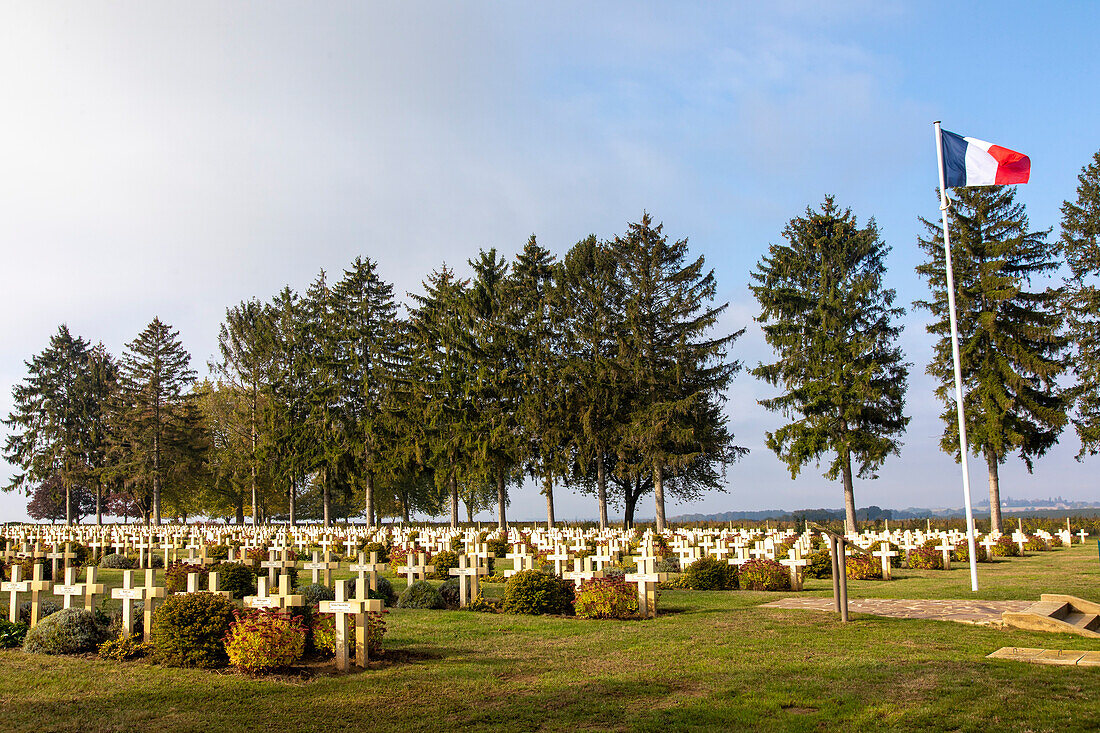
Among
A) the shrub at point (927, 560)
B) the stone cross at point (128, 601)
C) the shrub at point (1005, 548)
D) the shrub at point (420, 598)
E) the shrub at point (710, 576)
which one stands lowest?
the shrub at point (1005, 548)

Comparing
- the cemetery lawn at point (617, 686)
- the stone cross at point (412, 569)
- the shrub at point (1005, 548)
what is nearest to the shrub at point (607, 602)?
the cemetery lawn at point (617, 686)

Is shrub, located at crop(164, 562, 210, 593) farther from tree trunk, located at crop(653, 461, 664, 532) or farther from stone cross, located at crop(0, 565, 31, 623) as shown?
tree trunk, located at crop(653, 461, 664, 532)

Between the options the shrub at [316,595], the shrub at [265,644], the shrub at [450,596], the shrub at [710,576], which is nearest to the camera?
the shrub at [265,644]

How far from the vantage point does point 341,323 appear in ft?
154

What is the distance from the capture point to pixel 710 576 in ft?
52.2

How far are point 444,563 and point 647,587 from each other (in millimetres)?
8701

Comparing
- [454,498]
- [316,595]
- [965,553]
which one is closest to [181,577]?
[316,595]

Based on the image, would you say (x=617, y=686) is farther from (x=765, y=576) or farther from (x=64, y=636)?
(x=765, y=576)

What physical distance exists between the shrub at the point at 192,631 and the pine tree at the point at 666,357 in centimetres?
2983

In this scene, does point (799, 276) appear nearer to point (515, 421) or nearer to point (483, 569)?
point (515, 421)

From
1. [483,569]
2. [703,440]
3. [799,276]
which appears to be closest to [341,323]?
[703,440]

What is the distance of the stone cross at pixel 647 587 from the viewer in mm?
11719

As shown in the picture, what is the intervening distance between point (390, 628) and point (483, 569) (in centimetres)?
309

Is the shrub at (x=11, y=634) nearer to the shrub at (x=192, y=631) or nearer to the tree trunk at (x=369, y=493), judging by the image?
the shrub at (x=192, y=631)
